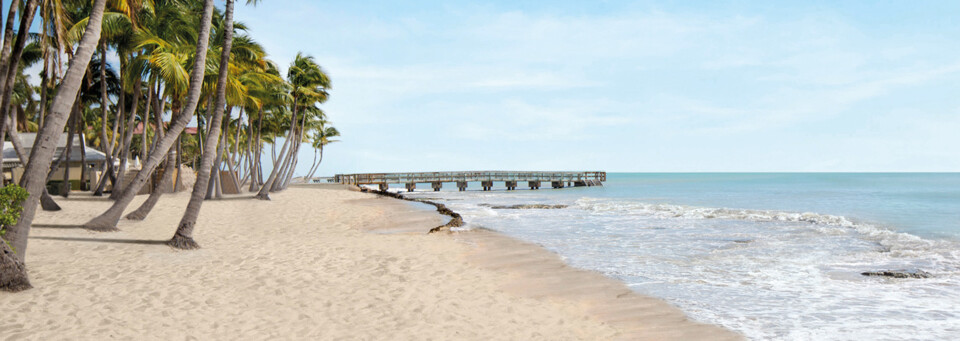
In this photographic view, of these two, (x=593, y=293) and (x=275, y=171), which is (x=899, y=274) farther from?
(x=275, y=171)

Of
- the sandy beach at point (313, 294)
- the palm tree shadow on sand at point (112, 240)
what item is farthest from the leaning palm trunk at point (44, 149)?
the palm tree shadow on sand at point (112, 240)

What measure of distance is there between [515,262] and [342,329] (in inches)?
199

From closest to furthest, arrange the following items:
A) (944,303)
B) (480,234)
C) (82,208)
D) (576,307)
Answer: (576,307) → (944,303) → (480,234) → (82,208)

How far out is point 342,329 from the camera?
5.59 meters

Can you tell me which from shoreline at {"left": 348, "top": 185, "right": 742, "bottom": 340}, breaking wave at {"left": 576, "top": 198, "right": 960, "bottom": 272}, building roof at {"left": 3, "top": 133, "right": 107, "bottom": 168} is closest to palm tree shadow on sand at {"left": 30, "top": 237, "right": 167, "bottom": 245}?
shoreline at {"left": 348, "top": 185, "right": 742, "bottom": 340}

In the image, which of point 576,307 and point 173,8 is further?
point 173,8

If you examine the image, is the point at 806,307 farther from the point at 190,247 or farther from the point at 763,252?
the point at 190,247

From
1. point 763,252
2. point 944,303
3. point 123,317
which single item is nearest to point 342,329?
point 123,317

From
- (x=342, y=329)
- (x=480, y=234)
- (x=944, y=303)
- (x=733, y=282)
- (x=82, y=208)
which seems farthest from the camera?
(x=82, y=208)

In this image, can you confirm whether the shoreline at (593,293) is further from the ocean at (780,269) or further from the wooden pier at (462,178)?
the wooden pier at (462,178)

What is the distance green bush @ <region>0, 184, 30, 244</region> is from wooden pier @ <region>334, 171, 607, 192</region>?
45.9 metres

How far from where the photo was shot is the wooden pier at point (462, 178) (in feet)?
182

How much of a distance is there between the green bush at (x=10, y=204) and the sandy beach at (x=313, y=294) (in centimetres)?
85

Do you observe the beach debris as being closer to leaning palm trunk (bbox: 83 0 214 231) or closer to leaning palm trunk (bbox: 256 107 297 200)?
leaning palm trunk (bbox: 83 0 214 231)
